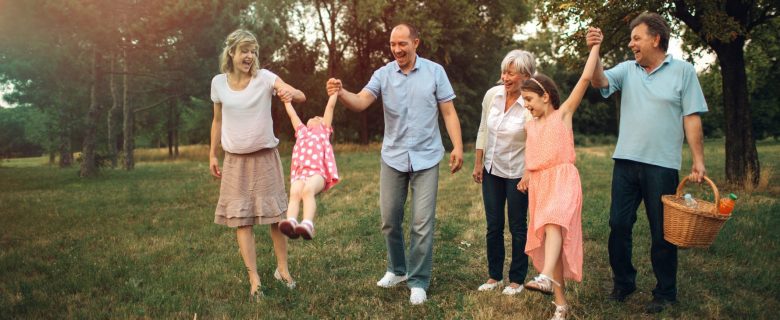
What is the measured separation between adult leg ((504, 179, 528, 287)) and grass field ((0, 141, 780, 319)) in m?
0.29

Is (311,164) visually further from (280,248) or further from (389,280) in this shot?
(389,280)

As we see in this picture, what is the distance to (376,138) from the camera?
39000 mm

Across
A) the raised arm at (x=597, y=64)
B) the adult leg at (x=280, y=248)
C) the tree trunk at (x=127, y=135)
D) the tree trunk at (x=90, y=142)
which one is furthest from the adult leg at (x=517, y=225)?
the tree trunk at (x=127, y=135)

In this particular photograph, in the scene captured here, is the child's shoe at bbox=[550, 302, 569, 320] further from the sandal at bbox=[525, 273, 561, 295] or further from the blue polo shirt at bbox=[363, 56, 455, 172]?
the blue polo shirt at bbox=[363, 56, 455, 172]

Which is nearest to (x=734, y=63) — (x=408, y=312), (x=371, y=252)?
(x=371, y=252)

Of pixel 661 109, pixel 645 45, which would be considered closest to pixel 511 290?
pixel 661 109

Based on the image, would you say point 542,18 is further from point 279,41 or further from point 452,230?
point 279,41

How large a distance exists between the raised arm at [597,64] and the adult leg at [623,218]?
2.29ft

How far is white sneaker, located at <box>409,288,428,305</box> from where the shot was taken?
5.14 metres

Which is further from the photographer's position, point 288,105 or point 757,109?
point 757,109

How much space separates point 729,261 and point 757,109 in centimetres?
3860

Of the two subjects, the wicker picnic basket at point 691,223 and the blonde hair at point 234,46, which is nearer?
the wicker picnic basket at point 691,223

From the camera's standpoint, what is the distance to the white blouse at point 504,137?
16.9 ft

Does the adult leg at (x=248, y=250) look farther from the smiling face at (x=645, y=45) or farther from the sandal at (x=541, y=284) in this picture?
the smiling face at (x=645, y=45)
